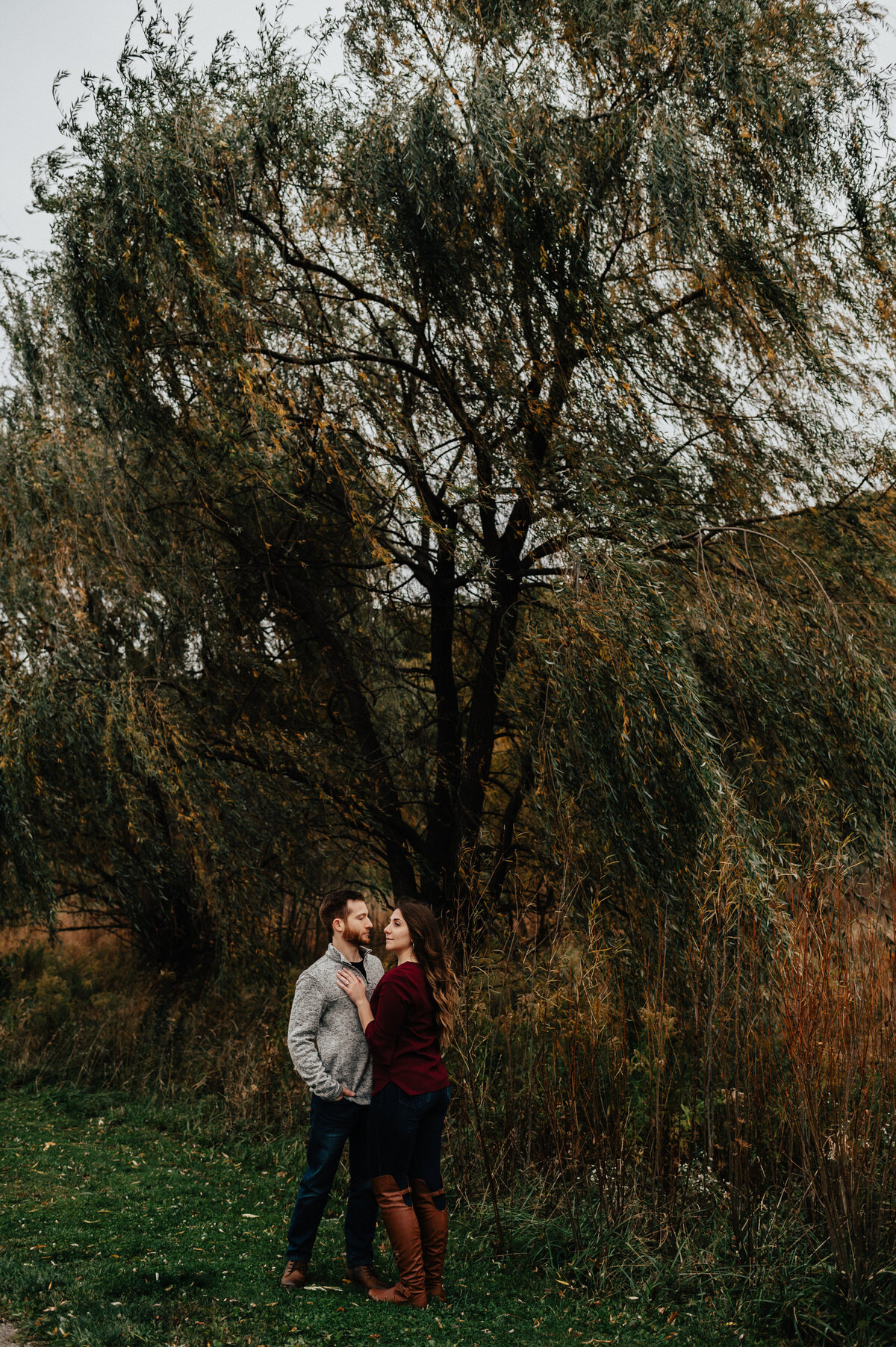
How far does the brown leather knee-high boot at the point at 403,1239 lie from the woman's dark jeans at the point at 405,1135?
0.04 m

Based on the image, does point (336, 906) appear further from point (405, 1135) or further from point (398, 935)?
point (405, 1135)

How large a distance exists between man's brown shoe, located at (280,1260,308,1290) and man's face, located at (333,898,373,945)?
1283 mm

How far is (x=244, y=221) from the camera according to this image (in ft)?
25.1

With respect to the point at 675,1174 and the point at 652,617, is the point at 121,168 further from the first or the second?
the point at 675,1174

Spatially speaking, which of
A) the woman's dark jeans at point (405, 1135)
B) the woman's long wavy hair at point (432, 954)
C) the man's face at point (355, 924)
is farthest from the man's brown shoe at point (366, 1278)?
the man's face at point (355, 924)

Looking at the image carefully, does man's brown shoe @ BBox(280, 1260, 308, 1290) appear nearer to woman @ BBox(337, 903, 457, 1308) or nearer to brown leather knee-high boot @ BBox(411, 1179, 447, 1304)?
woman @ BBox(337, 903, 457, 1308)

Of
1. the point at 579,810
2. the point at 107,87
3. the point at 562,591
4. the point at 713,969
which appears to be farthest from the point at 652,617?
the point at 107,87

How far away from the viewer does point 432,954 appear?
4336 millimetres

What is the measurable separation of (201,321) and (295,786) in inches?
135

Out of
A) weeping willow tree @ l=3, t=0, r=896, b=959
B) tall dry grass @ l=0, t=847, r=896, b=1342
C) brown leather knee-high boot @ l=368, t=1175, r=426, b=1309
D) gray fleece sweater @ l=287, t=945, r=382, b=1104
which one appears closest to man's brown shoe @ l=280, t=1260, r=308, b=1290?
brown leather knee-high boot @ l=368, t=1175, r=426, b=1309

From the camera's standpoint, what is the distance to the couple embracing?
4.21 m

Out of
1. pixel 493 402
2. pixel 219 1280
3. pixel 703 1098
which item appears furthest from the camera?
pixel 493 402

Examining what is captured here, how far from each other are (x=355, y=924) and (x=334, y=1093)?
651 mm

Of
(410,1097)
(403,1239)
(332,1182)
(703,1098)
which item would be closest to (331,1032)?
(410,1097)
